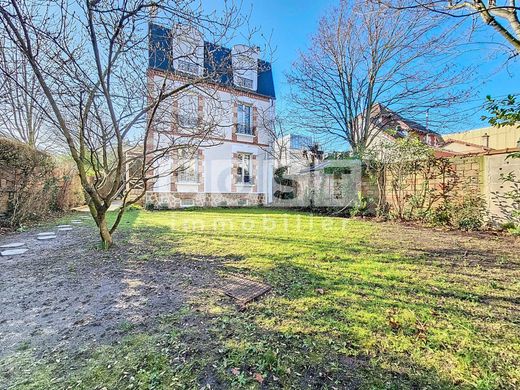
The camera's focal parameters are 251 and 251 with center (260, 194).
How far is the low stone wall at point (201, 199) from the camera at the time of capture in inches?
486

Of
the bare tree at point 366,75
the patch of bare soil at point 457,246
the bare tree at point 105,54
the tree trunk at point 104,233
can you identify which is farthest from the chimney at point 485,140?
the tree trunk at point 104,233

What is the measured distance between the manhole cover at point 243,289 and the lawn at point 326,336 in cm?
12

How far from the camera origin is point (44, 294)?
2.84 meters

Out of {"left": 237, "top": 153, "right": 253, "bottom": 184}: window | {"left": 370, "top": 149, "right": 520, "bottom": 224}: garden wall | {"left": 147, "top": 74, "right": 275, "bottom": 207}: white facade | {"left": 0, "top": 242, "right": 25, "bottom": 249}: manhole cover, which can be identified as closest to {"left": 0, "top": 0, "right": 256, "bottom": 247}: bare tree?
{"left": 0, "top": 242, "right": 25, "bottom": 249}: manhole cover

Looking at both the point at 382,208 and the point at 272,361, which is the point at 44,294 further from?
the point at 382,208

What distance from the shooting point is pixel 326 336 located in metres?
2.04

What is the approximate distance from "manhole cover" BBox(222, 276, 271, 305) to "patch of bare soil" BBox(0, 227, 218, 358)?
0.21m

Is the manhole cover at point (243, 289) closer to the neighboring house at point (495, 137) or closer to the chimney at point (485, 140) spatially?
the neighboring house at point (495, 137)

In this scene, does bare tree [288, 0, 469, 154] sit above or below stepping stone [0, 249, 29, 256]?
above

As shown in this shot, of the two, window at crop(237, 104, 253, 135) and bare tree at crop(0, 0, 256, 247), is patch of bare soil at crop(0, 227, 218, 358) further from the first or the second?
window at crop(237, 104, 253, 135)

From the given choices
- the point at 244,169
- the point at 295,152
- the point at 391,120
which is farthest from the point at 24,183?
the point at 295,152

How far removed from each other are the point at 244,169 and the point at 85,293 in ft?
40.3

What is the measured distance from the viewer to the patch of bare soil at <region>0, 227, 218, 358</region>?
2.10 metres

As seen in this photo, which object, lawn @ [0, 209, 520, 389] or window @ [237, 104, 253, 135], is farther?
window @ [237, 104, 253, 135]
